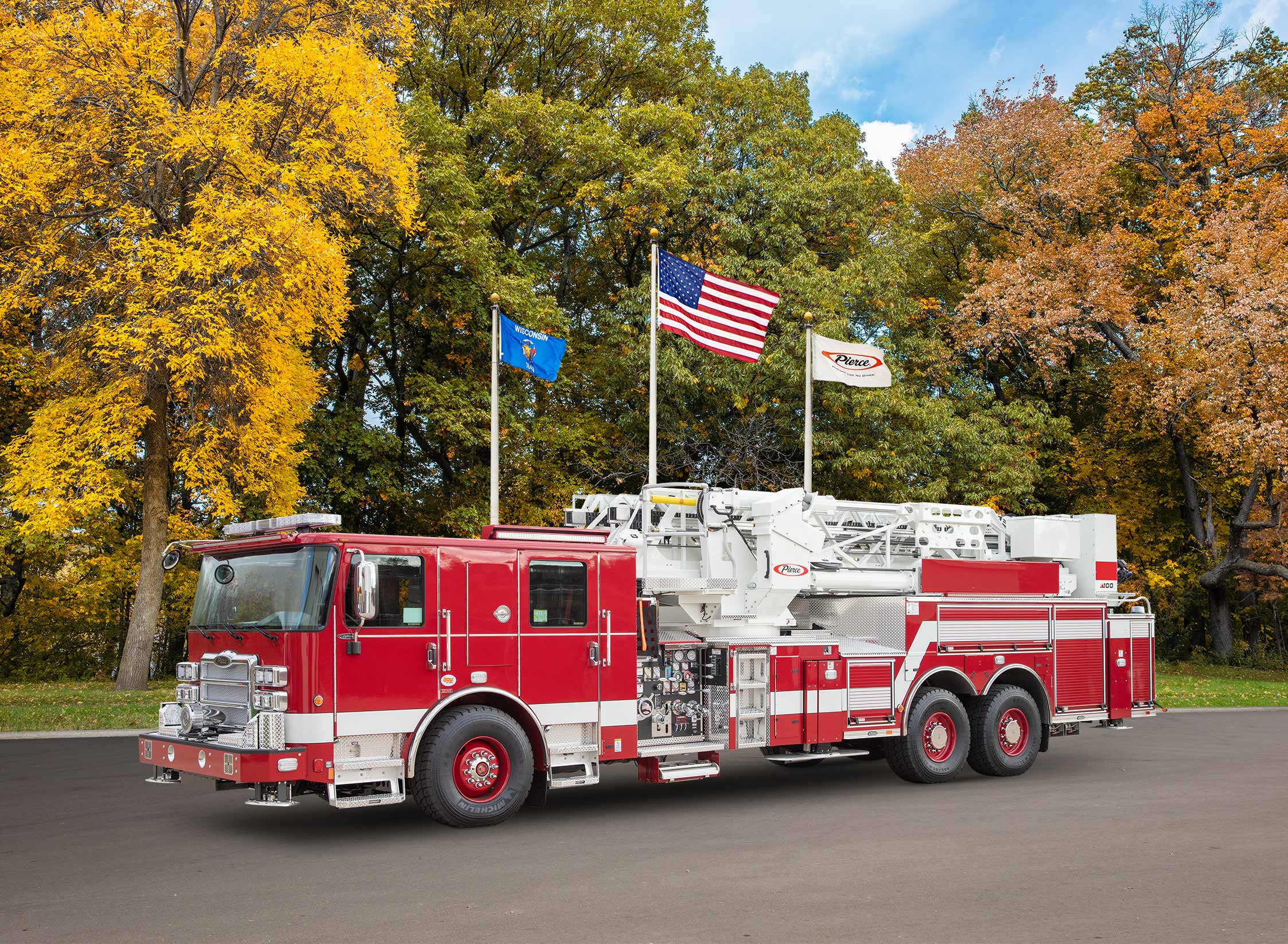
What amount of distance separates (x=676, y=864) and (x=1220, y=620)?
1387 inches

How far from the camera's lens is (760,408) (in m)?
28.8

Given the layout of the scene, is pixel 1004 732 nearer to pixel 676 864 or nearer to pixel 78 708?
pixel 676 864

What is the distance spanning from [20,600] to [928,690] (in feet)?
91.9

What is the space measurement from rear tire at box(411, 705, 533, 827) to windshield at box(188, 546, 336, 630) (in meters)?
1.41

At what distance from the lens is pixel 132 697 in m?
21.8

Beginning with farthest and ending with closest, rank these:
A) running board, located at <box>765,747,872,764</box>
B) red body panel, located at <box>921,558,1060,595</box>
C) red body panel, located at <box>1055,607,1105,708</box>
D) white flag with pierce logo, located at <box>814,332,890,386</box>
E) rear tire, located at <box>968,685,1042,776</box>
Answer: white flag with pierce logo, located at <box>814,332,890,386</box> → red body panel, located at <box>1055,607,1105,708</box> → rear tire, located at <box>968,685,1042,776</box> → red body panel, located at <box>921,558,1060,595</box> → running board, located at <box>765,747,872,764</box>

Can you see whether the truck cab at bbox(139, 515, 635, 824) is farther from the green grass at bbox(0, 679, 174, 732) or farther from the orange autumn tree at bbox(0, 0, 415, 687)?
the orange autumn tree at bbox(0, 0, 415, 687)

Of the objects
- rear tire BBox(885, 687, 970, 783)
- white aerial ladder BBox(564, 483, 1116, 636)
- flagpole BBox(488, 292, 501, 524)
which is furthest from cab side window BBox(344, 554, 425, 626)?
rear tire BBox(885, 687, 970, 783)

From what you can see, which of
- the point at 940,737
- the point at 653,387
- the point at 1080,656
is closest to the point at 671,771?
the point at 940,737

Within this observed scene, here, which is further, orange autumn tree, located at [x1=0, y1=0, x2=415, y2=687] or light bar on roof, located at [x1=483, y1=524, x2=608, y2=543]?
orange autumn tree, located at [x1=0, y1=0, x2=415, y2=687]

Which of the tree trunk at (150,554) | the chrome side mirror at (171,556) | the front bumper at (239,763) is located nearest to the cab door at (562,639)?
the front bumper at (239,763)

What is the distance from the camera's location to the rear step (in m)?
11.2

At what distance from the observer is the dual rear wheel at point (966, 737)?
13.1 metres

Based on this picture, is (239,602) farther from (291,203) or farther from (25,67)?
(25,67)
